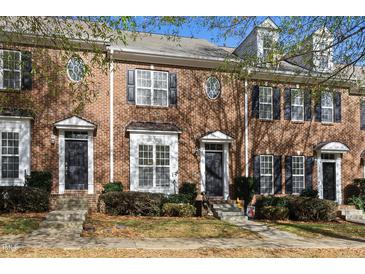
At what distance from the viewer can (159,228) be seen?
1305cm

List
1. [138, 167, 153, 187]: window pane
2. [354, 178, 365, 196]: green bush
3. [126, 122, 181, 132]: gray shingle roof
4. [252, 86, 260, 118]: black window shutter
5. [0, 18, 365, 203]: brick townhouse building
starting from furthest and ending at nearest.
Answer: [354, 178, 365, 196]: green bush < [252, 86, 260, 118]: black window shutter < [138, 167, 153, 187]: window pane < [126, 122, 181, 132]: gray shingle roof < [0, 18, 365, 203]: brick townhouse building

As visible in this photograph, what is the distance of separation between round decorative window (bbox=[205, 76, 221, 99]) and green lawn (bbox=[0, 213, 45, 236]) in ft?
30.3

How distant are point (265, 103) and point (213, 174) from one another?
14.8 ft

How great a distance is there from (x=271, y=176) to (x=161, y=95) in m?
6.69

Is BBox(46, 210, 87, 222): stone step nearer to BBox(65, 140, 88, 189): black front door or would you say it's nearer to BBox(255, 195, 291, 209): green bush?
BBox(65, 140, 88, 189): black front door

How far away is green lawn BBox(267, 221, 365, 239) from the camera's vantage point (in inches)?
545

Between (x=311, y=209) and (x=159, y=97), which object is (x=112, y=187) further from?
(x=311, y=209)

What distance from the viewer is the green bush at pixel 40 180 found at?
621 inches

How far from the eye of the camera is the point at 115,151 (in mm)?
17562

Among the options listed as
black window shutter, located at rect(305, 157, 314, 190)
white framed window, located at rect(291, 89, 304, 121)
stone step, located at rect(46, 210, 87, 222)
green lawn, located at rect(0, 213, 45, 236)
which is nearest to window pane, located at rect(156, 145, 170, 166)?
stone step, located at rect(46, 210, 87, 222)

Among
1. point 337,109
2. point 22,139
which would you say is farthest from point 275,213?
point 22,139
